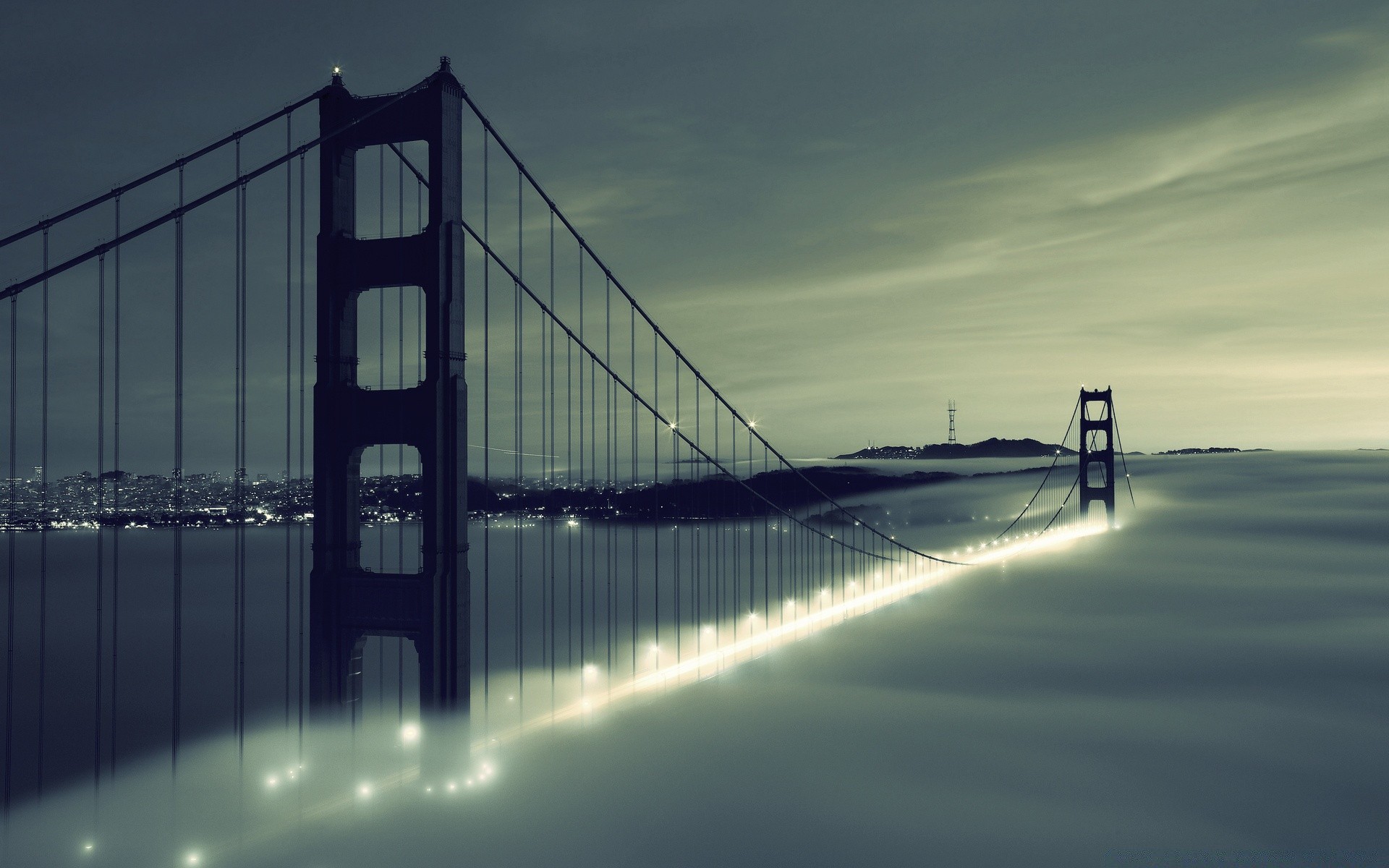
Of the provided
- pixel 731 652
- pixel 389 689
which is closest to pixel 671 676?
pixel 731 652

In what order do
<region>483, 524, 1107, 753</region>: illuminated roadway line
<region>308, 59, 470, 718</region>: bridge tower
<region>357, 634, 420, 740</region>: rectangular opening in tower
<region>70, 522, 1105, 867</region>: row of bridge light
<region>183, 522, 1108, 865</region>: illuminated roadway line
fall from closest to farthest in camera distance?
<region>308, 59, 470, 718</region>: bridge tower → <region>70, 522, 1105, 867</region>: row of bridge light → <region>183, 522, 1108, 865</region>: illuminated roadway line → <region>483, 524, 1107, 753</region>: illuminated roadway line → <region>357, 634, 420, 740</region>: rectangular opening in tower

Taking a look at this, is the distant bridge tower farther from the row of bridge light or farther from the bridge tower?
the bridge tower

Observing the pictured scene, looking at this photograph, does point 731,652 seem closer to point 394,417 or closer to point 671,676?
point 671,676

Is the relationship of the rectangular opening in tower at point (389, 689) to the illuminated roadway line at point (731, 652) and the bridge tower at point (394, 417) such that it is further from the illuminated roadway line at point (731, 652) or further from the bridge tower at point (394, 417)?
the bridge tower at point (394, 417)

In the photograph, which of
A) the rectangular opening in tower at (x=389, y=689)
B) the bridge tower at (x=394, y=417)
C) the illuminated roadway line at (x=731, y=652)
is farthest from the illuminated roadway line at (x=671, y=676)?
the rectangular opening in tower at (x=389, y=689)

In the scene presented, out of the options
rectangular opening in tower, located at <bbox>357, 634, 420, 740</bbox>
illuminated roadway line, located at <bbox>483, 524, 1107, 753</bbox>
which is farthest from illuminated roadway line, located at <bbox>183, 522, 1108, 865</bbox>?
rectangular opening in tower, located at <bbox>357, 634, 420, 740</bbox>

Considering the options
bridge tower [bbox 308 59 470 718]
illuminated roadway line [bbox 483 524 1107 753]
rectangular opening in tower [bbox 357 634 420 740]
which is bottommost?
rectangular opening in tower [bbox 357 634 420 740]

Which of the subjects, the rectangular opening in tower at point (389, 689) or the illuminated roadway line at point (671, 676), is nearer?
the illuminated roadway line at point (671, 676)
